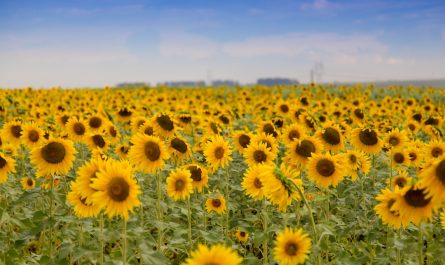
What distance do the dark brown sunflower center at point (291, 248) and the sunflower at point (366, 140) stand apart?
3.62m

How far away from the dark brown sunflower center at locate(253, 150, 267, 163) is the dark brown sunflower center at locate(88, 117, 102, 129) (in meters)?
3.30

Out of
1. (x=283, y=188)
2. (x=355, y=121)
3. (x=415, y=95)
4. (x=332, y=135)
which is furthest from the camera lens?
(x=415, y=95)

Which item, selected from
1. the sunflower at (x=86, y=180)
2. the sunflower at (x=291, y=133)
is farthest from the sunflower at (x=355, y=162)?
the sunflower at (x=86, y=180)

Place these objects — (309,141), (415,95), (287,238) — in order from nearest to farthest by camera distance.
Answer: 1. (287,238)
2. (309,141)
3. (415,95)

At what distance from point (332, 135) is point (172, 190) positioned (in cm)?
239

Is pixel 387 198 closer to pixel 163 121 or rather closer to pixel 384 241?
pixel 384 241

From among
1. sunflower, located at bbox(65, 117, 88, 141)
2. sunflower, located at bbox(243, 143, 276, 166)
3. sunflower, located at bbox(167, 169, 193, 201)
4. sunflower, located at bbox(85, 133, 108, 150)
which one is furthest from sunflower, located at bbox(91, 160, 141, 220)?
sunflower, located at bbox(65, 117, 88, 141)

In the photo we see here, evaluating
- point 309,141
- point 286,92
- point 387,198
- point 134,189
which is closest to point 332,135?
point 309,141

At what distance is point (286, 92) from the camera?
90.3 ft

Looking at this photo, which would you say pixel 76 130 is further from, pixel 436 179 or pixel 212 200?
pixel 436 179

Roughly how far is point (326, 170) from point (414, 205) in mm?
1441

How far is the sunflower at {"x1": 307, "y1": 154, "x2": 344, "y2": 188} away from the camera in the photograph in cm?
504

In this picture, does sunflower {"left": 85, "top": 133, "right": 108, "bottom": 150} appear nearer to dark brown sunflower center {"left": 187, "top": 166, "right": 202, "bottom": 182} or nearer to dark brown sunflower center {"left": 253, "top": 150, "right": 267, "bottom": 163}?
dark brown sunflower center {"left": 187, "top": 166, "right": 202, "bottom": 182}

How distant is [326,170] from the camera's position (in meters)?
5.07
